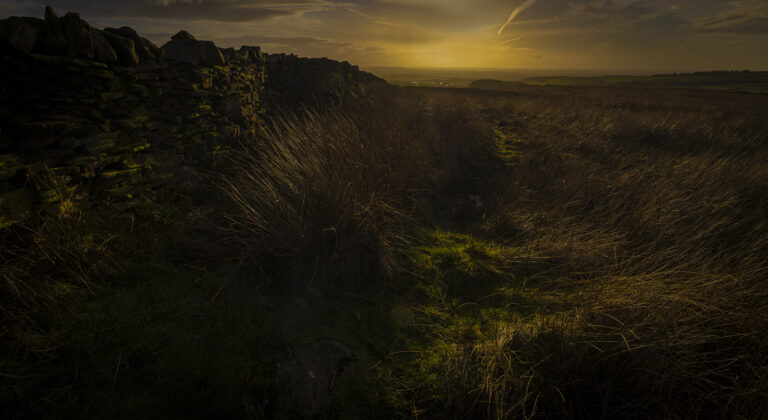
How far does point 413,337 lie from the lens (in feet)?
8.09

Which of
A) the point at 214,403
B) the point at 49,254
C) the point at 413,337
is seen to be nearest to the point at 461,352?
the point at 413,337

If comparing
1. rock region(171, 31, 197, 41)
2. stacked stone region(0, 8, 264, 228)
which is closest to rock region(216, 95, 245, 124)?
stacked stone region(0, 8, 264, 228)

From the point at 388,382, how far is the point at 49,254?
2.66 m

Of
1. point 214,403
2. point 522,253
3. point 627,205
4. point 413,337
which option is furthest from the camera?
point 627,205

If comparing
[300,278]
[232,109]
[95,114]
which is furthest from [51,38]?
[300,278]

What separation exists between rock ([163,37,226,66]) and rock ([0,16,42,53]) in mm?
1563

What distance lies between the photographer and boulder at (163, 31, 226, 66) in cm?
406

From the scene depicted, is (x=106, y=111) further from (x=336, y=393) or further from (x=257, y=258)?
(x=336, y=393)

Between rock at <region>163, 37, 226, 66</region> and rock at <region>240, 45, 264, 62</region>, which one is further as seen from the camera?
rock at <region>240, 45, 264, 62</region>

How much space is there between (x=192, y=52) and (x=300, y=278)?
11.9 feet

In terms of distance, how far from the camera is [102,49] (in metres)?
2.93

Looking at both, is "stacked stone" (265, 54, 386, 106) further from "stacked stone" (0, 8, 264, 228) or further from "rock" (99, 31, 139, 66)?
"rock" (99, 31, 139, 66)

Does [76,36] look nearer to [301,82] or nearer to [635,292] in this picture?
[635,292]

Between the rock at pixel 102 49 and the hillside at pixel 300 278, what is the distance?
0.06ft
